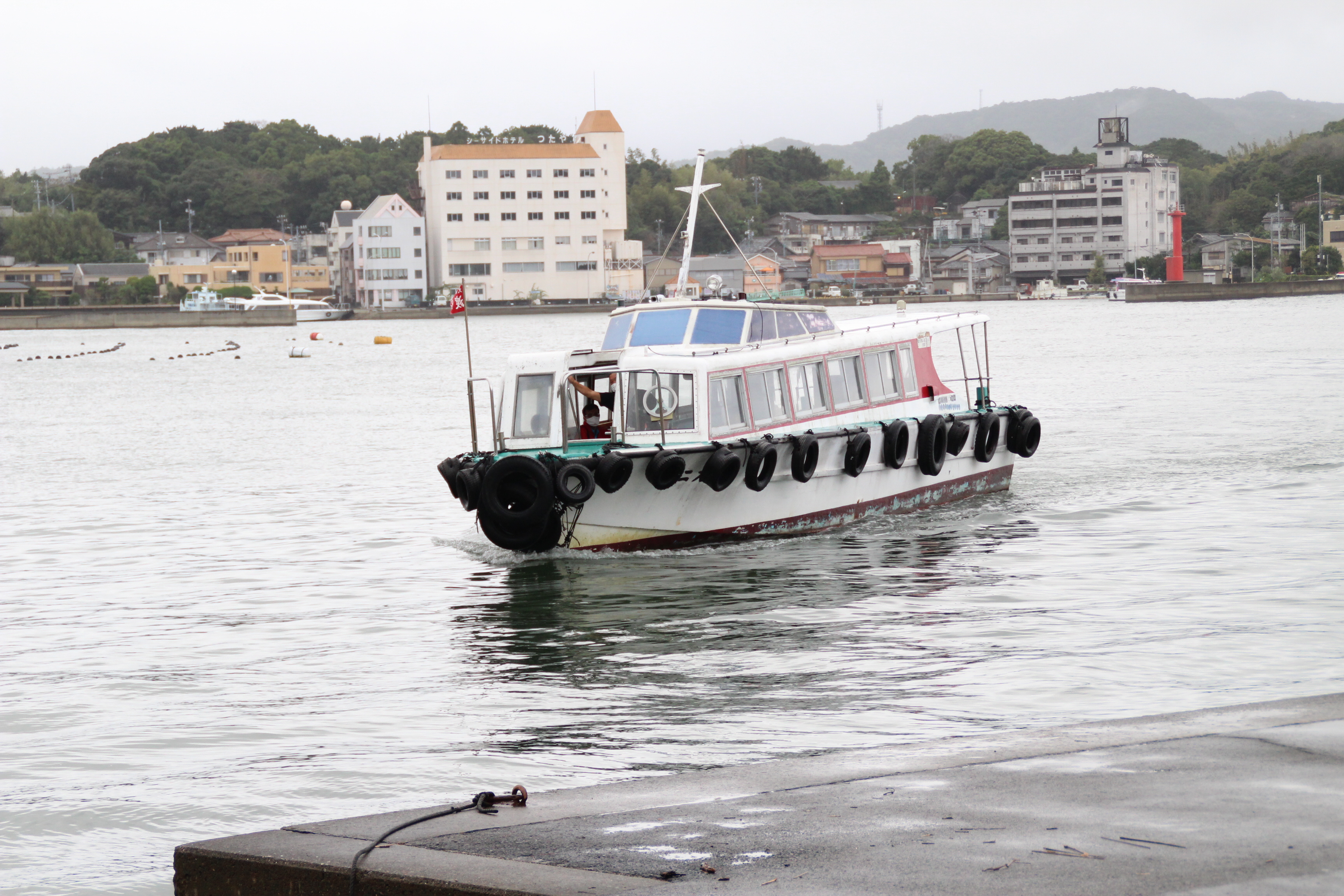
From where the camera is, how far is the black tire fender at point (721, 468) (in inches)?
723

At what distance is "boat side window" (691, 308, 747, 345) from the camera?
20.6 metres

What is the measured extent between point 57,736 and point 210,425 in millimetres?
35777

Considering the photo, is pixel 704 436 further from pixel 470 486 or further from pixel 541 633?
pixel 541 633

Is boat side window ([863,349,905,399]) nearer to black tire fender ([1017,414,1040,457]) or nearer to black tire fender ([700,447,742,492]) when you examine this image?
black tire fender ([1017,414,1040,457])

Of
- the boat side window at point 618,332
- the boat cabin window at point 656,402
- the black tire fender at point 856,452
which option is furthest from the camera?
the boat side window at point 618,332

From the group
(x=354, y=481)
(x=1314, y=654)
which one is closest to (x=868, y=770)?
(x=1314, y=654)

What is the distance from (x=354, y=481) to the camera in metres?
30.6

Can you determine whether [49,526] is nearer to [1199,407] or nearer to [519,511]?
[519,511]

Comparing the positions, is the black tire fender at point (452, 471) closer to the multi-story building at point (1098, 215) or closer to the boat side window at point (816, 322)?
the boat side window at point (816, 322)

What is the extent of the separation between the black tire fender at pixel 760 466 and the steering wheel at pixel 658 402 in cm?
126

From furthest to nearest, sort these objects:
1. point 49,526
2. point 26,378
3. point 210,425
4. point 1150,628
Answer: point 26,378, point 210,425, point 49,526, point 1150,628

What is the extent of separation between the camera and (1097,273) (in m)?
180

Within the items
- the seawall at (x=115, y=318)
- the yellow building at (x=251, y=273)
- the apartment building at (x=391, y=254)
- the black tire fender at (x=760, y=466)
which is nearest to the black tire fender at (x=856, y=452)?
the black tire fender at (x=760, y=466)

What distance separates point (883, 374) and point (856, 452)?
2.56m
